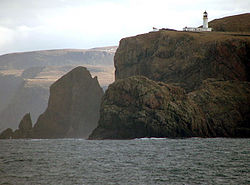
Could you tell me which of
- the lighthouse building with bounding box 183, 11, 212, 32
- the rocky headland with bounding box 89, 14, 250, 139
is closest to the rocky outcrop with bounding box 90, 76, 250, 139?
the rocky headland with bounding box 89, 14, 250, 139

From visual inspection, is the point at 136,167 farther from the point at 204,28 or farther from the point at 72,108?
the point at 72,108

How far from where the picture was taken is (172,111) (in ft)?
383

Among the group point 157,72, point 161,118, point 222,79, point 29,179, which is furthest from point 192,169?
point 157,72

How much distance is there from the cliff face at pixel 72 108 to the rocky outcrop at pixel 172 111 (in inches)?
1865

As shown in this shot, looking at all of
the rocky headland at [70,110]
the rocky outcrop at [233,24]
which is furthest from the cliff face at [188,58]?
the rocky headland at [70,110]

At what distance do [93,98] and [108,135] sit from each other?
6309 cm

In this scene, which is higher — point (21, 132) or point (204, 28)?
point (204, 28)

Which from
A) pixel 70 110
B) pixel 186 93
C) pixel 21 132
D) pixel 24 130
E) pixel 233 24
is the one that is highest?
pixel 233 24

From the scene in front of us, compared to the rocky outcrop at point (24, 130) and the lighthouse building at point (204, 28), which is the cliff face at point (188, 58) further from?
the rocky outcrop at point (24, 130)

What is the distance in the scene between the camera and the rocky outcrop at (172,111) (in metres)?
116

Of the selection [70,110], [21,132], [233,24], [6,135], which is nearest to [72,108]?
[70,110]

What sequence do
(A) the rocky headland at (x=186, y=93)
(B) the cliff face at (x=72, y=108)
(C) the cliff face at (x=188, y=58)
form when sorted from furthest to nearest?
(B) the cliff face at (x=72, y=108), (C) the cliff face at (x=188, y=58), (A) the rocky headland at (x=186, y=93)

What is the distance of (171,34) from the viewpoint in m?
157

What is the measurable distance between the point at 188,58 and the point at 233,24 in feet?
134
